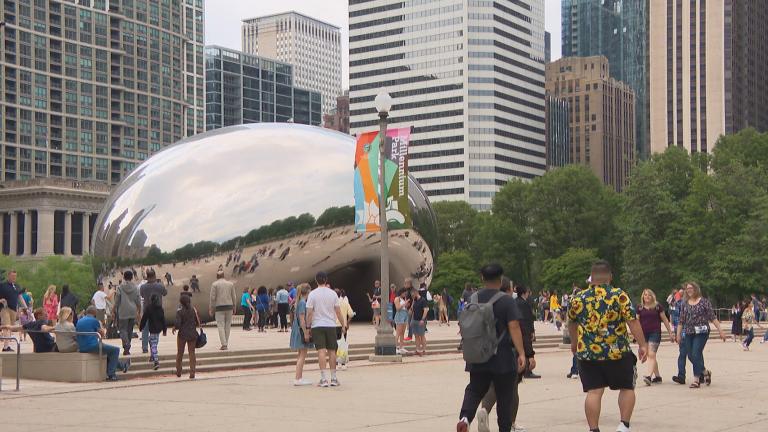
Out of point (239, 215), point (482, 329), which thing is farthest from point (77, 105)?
point (482, 329)

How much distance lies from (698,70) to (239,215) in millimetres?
128549

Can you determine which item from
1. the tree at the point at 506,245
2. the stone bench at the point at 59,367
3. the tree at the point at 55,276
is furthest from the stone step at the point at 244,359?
the tree at the point at 55,276

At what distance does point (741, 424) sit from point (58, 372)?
1091 centimetres

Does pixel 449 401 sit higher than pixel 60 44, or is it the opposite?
pixel 60 44

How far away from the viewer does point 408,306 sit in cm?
2636

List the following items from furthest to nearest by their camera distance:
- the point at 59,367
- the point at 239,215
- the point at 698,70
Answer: the point at 698,70 → the point at 239,215 → the point at 59,367

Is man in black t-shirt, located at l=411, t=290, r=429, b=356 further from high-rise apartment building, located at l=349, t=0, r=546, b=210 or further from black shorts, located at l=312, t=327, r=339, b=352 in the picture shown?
high-rise apartment building, located at l=349, t=0, r=546, b=210

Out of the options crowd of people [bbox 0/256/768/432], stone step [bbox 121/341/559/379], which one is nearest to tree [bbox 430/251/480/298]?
crowd of people [bbox 0/256/768/432]

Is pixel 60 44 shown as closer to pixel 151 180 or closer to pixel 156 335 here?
pixel 151 180

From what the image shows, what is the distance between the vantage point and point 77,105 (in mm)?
167375

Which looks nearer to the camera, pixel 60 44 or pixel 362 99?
pixel 60 44

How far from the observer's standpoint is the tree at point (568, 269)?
83.4 metres

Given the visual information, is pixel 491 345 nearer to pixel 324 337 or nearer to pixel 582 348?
pixel 582 348

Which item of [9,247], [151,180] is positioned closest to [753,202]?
[151,180]
